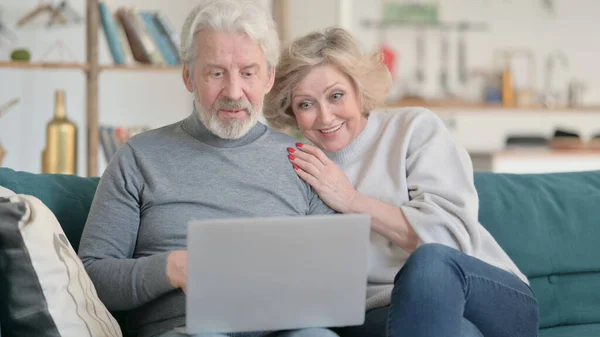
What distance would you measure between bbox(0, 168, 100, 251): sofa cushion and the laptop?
0.71 m

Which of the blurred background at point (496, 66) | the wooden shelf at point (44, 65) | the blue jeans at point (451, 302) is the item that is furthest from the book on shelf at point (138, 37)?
the blue jeans at point (451, 302)

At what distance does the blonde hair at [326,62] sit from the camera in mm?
2443

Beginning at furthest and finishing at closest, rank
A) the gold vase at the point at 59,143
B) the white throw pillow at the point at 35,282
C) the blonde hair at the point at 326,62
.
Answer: the gold vase at the point at 59,143, the blonde hair at the point at 326,62, the white throw pillow at the point at 35,282

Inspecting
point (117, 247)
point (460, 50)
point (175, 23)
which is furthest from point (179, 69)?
point (460, 50)

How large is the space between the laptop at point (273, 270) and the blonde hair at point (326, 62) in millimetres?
815

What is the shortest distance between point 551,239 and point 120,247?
4.38 ft

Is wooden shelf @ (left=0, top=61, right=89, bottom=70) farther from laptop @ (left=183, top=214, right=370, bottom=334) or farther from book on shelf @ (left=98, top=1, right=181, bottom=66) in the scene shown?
laptop @ (left=183, top=214, right=370, bottom=334)

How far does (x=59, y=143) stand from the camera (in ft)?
13.4

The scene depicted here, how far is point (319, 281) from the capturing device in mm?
1756

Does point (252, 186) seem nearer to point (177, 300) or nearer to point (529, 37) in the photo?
point (177, 300)

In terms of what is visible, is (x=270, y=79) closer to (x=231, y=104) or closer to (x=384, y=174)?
(x=231, y=104)

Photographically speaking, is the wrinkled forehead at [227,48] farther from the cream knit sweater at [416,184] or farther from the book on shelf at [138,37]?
the book on shelf at [138,37]

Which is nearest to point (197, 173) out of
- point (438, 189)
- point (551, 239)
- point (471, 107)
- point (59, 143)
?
point (438, 189)

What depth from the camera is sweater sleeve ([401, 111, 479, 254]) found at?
90.4 inches
